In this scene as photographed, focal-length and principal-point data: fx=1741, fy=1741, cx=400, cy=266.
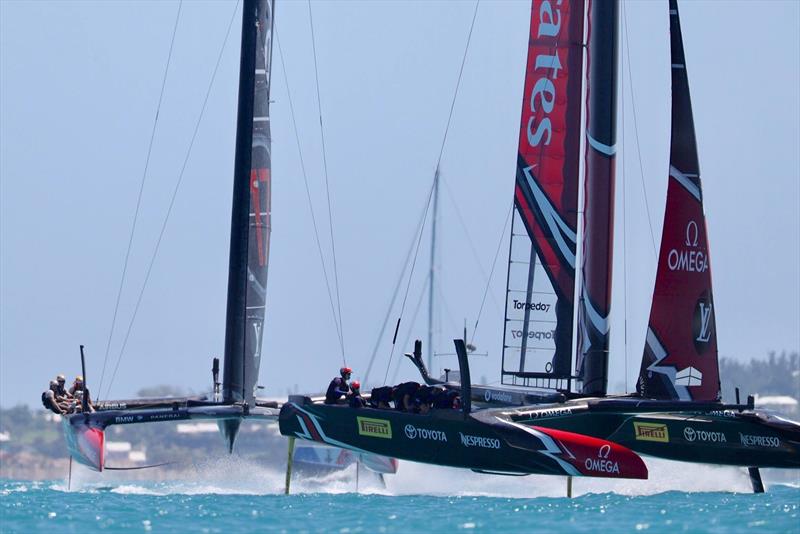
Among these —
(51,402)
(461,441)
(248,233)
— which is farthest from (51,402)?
(461,441)

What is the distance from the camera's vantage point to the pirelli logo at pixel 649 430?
2095cm

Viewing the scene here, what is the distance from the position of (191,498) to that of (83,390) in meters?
2.73

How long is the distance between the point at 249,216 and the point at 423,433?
5400 mm

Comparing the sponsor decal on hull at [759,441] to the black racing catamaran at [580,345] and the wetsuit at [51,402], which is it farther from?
the wetsuit at [51,402]

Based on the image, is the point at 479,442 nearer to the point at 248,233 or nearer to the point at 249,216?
the point at 248,233

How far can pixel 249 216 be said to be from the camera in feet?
79.2

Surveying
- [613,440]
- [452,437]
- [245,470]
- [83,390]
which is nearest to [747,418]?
[613,440]

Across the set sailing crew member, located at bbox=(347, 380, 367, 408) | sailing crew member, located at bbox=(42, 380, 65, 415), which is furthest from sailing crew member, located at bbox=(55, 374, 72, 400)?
sailing crew member, located at bbox=(347, 380, 367, 408)

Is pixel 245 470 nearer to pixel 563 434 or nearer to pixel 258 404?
pixel 258 404

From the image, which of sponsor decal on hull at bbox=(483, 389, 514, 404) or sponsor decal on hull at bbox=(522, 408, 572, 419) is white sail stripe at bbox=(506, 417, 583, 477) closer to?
sponsor decal on hull at bbox=(522, 408, 572, 419)

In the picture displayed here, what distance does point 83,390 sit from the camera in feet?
74.8

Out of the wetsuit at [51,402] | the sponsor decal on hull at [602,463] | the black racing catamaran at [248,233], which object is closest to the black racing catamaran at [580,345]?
the sponsor decal on hull at [602,463]

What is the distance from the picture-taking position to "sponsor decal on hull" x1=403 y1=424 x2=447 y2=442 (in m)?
19.9

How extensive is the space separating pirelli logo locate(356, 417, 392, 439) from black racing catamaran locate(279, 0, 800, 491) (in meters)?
0.02
